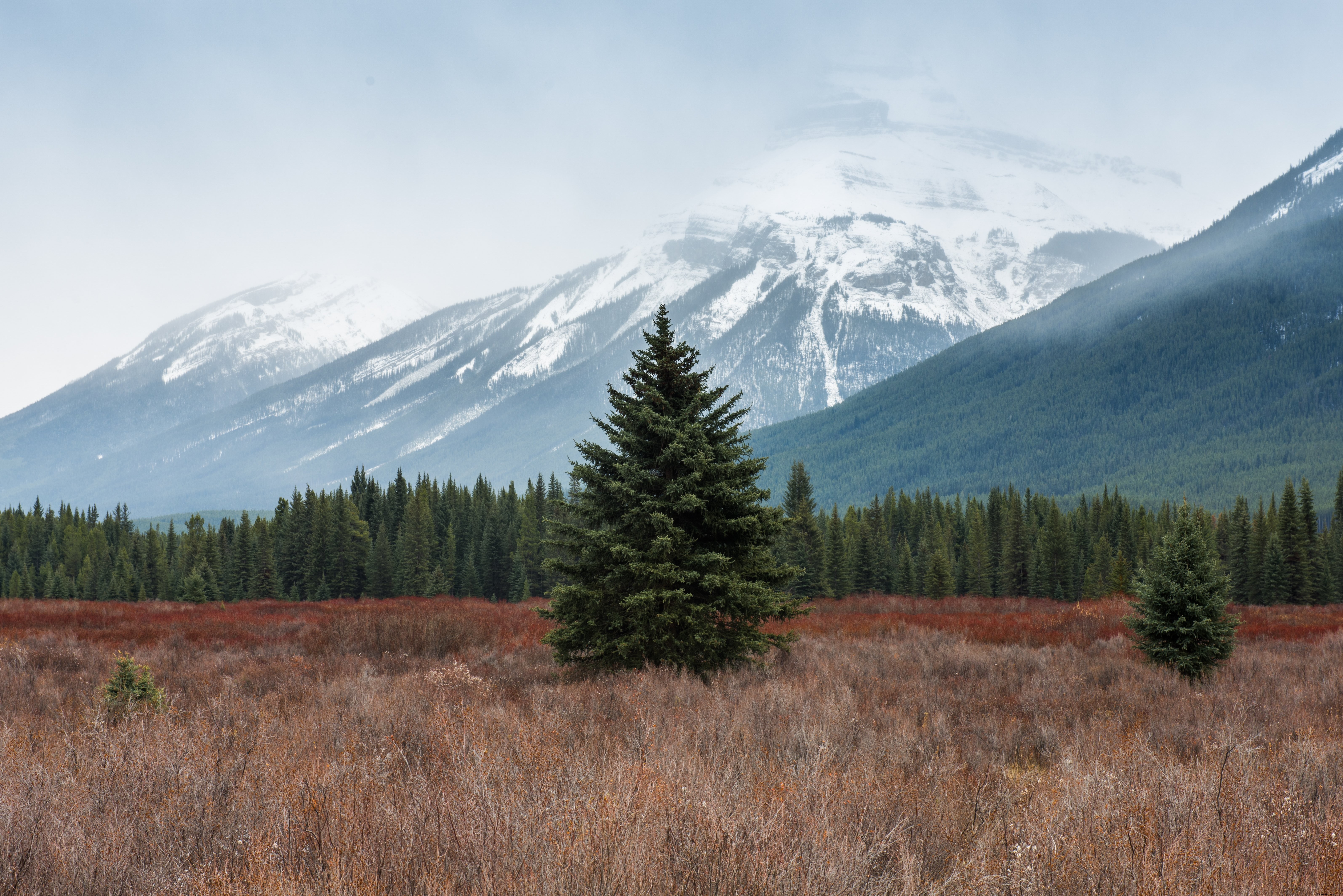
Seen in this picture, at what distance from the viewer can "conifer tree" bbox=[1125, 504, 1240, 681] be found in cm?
1319

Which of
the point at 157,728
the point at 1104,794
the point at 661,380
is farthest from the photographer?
the point at 661,380

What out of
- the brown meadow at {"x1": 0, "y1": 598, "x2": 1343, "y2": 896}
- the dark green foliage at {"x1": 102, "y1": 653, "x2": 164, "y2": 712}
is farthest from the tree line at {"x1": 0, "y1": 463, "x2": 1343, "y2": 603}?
the dark green foliage at {"x1": 102, "y1": 653, "x2": 164, "y2": 712}

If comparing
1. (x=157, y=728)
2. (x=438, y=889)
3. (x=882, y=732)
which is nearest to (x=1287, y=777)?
(x=882, y=732)

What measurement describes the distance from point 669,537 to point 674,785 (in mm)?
6685

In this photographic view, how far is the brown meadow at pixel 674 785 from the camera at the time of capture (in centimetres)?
348

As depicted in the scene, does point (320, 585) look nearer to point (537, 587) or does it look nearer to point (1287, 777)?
point (537, 587)

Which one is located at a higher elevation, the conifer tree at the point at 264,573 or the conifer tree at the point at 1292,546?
the conifer tree at the point at 264,573

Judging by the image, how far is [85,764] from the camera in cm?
553

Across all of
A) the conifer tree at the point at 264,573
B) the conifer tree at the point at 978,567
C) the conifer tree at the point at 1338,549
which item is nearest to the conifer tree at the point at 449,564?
the conifer tree at the point at 264,573

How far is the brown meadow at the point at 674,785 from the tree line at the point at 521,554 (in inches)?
1675

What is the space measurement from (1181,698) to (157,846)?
11.2 meters

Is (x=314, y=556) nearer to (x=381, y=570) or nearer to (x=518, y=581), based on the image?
(x=381, y=570)

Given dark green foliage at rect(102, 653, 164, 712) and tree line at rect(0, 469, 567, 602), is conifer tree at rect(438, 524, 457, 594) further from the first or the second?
dark green foliage at rect(102, 653, 164, 712)

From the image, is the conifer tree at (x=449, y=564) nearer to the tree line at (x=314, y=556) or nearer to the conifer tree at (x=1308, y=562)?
the tree line at (x=314, y=556)
